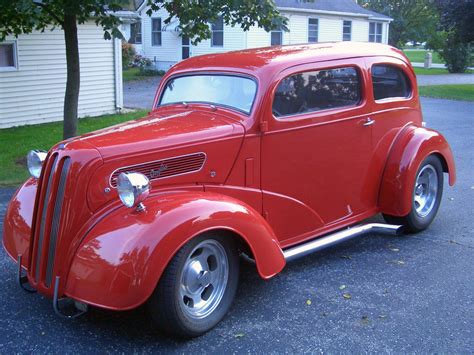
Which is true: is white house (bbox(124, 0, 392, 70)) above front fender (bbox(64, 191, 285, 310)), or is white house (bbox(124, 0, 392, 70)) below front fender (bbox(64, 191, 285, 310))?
above

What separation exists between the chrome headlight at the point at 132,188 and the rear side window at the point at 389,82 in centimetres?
271

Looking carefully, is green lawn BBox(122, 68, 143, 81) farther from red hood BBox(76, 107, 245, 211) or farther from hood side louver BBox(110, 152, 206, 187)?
hood side louver BBox(110, 152, 206, 187)

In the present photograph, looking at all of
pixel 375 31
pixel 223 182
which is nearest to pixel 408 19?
pixel 375 31

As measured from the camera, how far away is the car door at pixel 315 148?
450 centimetres

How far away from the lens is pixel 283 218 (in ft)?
15.1

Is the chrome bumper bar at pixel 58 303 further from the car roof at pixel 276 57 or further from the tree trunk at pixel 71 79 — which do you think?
the tree trunk at pixel 71 79

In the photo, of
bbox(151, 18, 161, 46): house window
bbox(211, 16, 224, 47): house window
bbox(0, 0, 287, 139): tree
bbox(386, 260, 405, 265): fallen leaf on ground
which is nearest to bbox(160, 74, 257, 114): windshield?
bbox(386, 260, 405, 265): fallen leaf on ground

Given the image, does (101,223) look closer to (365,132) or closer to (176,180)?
(176,180)

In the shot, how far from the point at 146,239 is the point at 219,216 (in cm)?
55

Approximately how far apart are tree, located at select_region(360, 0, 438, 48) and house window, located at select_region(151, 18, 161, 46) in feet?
56.6

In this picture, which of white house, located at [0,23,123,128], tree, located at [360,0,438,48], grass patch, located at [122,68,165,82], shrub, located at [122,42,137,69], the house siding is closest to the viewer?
white house, located at [0,23,123,128]

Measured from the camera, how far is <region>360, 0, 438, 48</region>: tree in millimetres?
39281

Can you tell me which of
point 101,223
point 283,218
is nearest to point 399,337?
point 283,218

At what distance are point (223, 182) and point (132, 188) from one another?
2.93 ft
